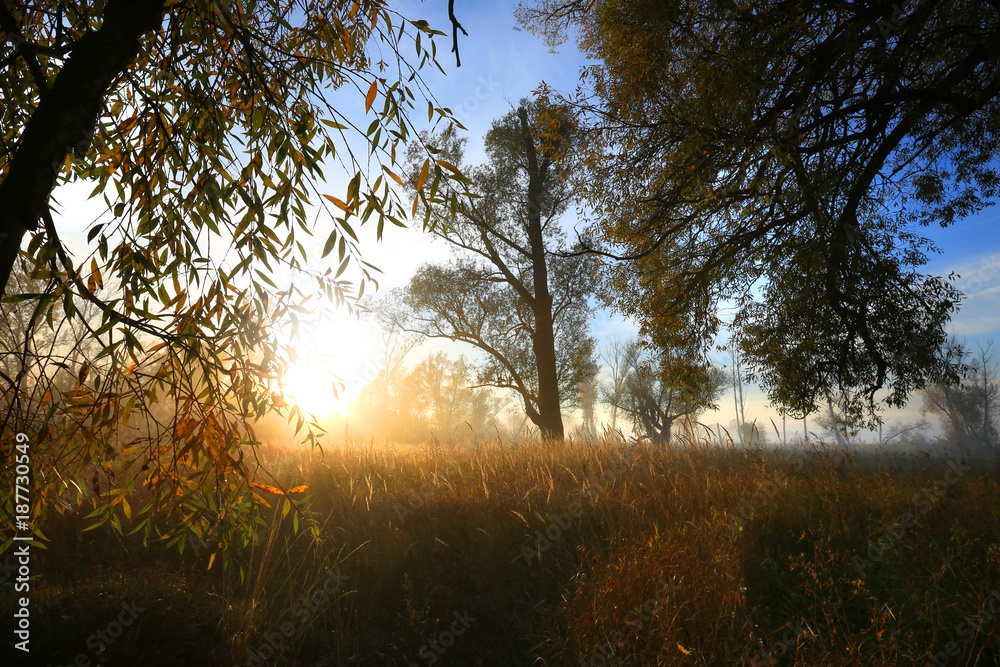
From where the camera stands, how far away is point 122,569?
490cm

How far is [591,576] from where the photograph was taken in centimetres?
394

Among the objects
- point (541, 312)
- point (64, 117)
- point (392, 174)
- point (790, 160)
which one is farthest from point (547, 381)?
point (64, 117)

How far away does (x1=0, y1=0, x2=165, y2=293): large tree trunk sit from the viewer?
6.23 ft

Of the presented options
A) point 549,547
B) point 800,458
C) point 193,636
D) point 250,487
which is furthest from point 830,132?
point 193,636

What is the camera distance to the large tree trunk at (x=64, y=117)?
6.23 ft

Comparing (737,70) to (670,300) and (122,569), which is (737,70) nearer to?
(670,300)
